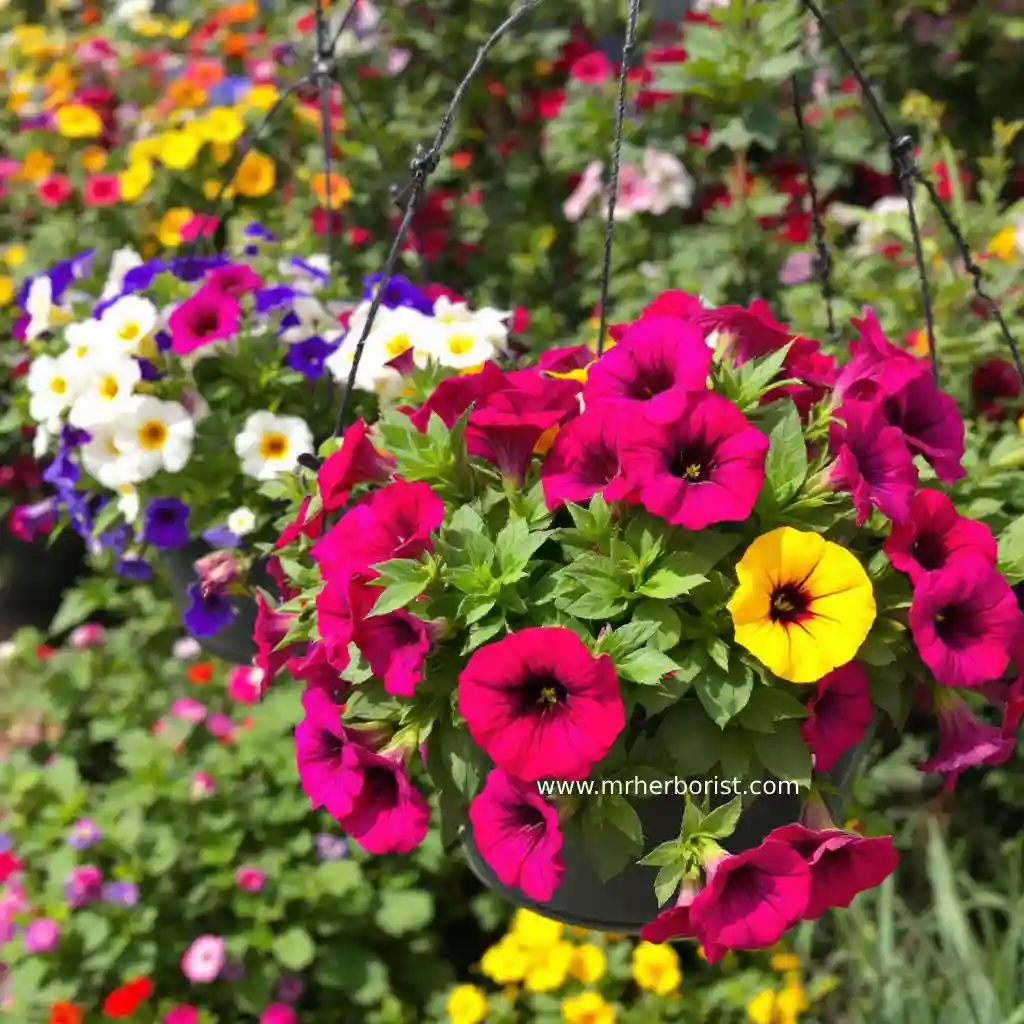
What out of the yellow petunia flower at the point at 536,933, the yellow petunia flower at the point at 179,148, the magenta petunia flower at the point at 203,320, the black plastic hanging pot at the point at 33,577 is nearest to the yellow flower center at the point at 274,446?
the magenta petunia flower at the point at 203,320

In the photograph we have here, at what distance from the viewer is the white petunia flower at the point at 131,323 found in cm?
95

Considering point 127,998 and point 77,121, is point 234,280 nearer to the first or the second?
point 127,998

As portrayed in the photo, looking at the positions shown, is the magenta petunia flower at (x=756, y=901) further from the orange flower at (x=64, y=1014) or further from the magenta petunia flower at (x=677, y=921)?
the orange flower at (x=64, y=1014)

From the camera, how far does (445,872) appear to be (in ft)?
5.80

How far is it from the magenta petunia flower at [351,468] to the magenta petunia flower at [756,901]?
0.34m

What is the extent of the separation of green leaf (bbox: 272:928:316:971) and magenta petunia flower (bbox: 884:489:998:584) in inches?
48.3

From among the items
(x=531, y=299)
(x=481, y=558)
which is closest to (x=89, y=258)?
(x=481, y=558)

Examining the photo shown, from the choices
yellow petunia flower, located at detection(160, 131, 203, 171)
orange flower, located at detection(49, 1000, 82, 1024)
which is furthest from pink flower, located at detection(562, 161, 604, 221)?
orange flower, located at detection(49, 1000, 82, 1024)

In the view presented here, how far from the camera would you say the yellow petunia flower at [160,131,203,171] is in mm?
1780

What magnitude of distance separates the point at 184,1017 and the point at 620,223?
1.41 meters

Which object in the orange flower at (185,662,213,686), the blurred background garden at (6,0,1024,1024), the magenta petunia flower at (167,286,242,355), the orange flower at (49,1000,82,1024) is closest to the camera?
the magenta petunia flower at (167,286,242,355)

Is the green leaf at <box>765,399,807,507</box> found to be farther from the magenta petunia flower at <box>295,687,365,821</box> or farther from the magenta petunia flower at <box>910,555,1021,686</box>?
the magenta petunia flower at <box>295,687,365,821</box>

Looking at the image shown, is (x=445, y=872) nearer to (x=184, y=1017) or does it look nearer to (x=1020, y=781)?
(x=184, y=1017)

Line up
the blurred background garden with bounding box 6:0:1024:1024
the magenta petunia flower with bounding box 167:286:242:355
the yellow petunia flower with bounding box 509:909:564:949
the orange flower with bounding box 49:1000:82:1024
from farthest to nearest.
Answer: the yellow petunia flower with bounding box 509:909:564:949 < the orange flower with bounding box 49:1000:82:1024 < the blurred background garden with bounding box 6:0:1024:1024 < the magenta petunia flower with bounding box 167:286:242:355
